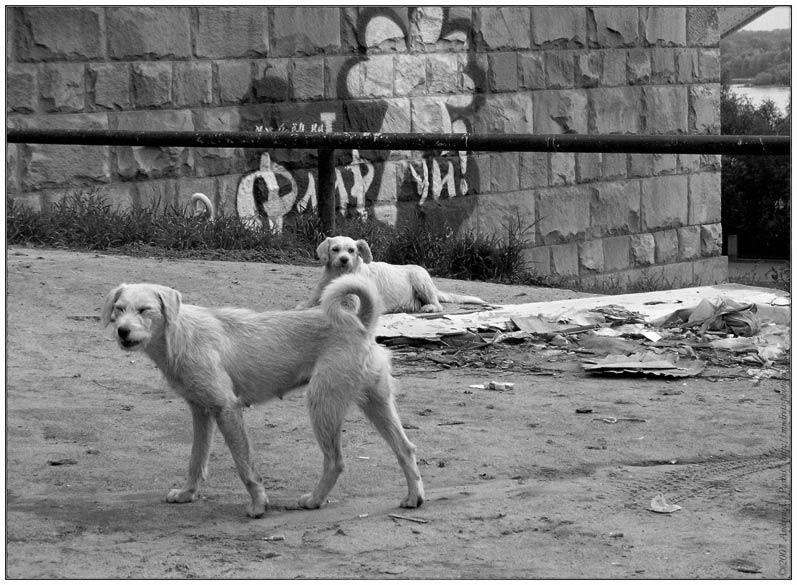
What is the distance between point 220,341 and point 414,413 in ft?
5.11

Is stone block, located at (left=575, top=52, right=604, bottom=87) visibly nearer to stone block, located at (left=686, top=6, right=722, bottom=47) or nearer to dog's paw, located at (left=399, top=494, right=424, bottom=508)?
stone block, located at (left=686, top=6, right=722, bottom=47)

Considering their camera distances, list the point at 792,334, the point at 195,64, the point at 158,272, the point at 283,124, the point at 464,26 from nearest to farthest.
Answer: the point at 792,334
the point at 158,272
the point at 195,64
the point at 283,124
the point at 464,26

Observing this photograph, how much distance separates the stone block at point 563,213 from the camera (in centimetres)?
1511

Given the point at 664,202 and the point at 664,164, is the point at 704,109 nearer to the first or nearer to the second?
the point at 664,164

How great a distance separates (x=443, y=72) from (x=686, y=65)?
4.85m

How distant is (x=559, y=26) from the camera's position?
1491cm

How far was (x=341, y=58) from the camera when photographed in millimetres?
12633

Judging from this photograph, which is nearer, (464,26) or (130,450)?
(130,450)

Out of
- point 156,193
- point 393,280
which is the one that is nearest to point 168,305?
point 393,280

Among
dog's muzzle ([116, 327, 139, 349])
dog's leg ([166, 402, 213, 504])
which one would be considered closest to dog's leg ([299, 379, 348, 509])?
dog's leg ([166, 402, 213, 504])

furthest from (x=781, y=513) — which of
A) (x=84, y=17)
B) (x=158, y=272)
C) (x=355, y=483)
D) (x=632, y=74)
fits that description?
(x=632, y=74)

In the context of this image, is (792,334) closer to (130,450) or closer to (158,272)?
(130,450)

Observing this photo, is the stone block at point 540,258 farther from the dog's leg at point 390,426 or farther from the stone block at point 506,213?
the dog's leg at point 390,426

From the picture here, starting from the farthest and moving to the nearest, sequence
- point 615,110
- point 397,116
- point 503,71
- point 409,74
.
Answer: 1. point 615,110
2. point 503,71
3. point 409,74
4. point 397,116
